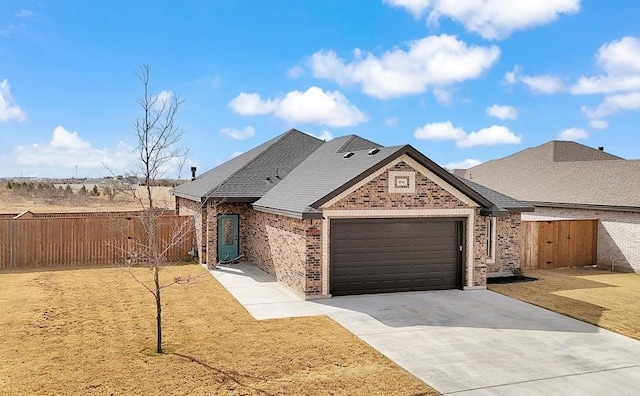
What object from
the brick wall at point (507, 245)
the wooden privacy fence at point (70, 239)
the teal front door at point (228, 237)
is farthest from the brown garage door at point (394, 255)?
the teal front door at point (228, 237)

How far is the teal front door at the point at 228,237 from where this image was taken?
19.6 metres

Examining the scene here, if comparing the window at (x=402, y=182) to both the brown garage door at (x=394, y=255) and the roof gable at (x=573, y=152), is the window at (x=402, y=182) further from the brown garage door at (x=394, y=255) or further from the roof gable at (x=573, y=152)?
the roof gable at (x=573, y=152)

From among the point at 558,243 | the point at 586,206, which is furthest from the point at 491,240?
the point at 586,206

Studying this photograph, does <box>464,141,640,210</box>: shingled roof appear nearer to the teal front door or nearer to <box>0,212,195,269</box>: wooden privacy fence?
the teal front door

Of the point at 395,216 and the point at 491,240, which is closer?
the point at 395,216

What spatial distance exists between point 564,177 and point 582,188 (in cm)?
226

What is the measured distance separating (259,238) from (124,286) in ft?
16.3

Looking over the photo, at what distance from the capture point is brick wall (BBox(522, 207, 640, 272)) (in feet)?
64.3

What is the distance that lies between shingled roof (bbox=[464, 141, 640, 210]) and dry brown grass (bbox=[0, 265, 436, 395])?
15852 millimetres

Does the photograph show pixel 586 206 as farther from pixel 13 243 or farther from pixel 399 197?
pixel 13 243

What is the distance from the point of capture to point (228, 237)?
19797mm

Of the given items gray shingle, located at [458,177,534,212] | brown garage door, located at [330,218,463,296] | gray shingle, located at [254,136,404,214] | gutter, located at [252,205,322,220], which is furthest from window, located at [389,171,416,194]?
gray shingle, located at [458,177,534,212]

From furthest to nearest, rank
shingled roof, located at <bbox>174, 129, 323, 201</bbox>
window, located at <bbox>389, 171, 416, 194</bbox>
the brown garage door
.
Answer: shingled roof, located at <bbox>174, 129, 323, 201</bbox>
window, located at <bbox>389, 171, 416, 194</bbox>
the brown garage door

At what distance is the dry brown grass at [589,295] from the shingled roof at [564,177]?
356cm
